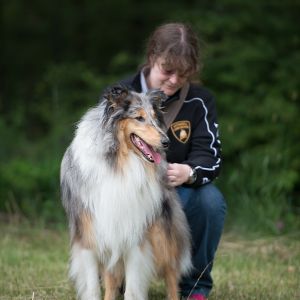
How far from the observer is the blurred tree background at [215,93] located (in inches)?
254

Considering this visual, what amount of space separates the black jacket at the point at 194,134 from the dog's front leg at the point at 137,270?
1.98 ft

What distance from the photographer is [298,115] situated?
684cm

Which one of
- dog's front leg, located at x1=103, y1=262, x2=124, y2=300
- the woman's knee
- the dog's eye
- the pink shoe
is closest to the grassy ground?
the pink shoe

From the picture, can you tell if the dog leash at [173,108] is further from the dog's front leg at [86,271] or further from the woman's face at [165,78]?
the dog's front leg at [86,271]

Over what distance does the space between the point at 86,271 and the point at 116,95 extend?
3.25 ft

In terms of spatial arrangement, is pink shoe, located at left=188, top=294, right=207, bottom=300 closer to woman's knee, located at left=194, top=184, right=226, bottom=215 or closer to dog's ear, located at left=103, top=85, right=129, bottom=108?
woman's knee, located at left=194, top=184, right=226, bottom=215

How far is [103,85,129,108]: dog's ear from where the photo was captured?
11.7ft

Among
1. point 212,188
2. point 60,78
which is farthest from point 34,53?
point 212,188

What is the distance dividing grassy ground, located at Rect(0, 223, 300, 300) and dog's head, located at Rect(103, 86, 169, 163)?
1.17m

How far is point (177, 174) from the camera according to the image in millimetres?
3910

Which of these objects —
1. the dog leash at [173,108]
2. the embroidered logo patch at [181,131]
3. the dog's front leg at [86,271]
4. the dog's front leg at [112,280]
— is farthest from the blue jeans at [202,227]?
the dog's front leg at [86,271]

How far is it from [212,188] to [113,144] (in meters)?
0.91

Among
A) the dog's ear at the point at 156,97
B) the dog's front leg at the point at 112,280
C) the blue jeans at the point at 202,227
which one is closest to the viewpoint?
the dog's ear at the point at 156,97

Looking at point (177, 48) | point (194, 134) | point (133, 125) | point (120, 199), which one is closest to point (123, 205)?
point (120, 199)
